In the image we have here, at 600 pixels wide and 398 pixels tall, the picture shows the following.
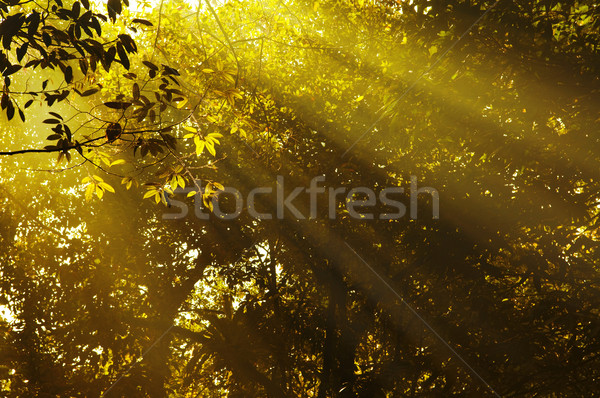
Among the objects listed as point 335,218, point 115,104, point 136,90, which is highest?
point 335,218

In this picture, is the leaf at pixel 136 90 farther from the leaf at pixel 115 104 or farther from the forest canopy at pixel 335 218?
the forest canopy at pixel 335 218

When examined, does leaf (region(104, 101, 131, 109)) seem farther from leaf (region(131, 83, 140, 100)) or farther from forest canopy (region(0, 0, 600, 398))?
forest canopy (region(0, 0, 600, 398))

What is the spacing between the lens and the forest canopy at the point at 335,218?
6223 mm

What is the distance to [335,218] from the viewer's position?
30.0ft

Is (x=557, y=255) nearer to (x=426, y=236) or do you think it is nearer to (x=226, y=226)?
(x=426, y=236)

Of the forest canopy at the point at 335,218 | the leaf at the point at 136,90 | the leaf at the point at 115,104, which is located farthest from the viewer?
the forest canopy at the point at 335,218

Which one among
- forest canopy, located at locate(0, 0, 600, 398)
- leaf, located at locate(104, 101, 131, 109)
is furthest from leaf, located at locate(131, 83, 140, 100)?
forest canopy, located at locate(0, 0, 600, 398)

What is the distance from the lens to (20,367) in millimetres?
9180

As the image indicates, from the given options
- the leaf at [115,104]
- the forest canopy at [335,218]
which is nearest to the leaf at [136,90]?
the leaf at [115,104]

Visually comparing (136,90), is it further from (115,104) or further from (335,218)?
(335,218)

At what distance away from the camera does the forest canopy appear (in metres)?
6.22

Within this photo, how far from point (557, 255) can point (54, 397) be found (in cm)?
920

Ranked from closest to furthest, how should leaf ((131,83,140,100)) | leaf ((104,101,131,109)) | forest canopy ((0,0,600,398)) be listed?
leaf ((104,101,131,109)) < leaf ((131,83,140,100)) < forest canopy ((0,0,600,398))

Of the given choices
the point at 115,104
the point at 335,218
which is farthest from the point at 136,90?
the point at 335,218
